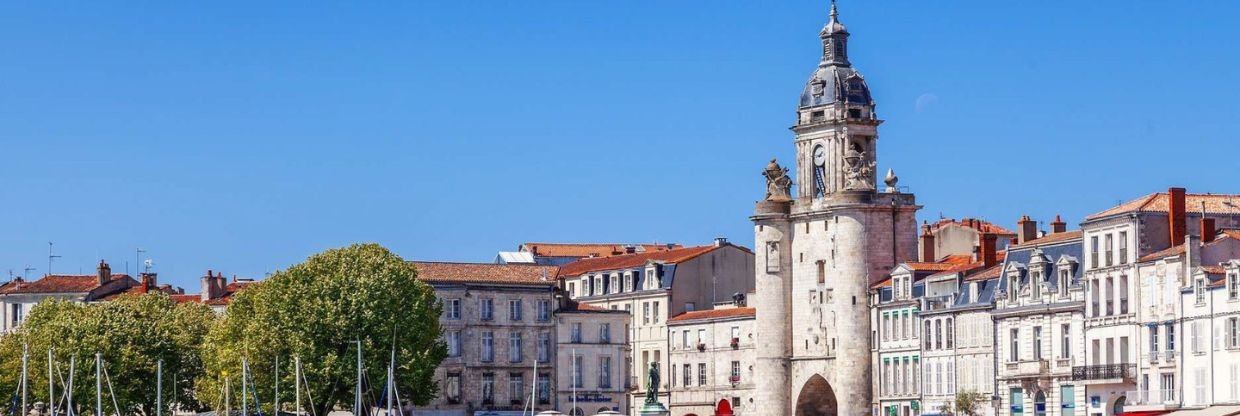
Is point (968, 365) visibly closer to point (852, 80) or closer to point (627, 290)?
point (852, 80)

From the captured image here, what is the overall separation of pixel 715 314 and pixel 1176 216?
41.2 m

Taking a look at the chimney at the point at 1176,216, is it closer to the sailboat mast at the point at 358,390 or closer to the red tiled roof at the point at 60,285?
the sailboat mast at the point at 358,390

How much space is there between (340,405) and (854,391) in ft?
77.4

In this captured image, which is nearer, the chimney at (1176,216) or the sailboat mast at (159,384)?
the chimney at (1176,216)

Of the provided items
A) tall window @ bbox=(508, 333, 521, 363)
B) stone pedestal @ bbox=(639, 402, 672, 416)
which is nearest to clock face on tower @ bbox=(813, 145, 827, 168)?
tall window @ bbox=(508, 333, 521, 363)

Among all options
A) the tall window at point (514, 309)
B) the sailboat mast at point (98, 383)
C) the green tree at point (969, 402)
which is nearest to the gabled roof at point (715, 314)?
the tall window at point (514, 309)

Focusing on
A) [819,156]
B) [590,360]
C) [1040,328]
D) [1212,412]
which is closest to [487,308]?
[590,360]

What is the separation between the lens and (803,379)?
409 ft

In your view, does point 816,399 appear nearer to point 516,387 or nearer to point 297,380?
point 516,387

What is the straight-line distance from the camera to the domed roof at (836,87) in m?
126

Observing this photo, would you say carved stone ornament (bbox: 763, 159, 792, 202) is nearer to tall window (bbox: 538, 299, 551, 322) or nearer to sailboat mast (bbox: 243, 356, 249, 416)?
tall window (bbox: 538, 299, 551, 322)

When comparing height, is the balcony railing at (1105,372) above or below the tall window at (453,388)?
above

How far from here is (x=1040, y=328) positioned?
102 meters

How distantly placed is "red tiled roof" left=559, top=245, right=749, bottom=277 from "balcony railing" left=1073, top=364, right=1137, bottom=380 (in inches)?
1620
